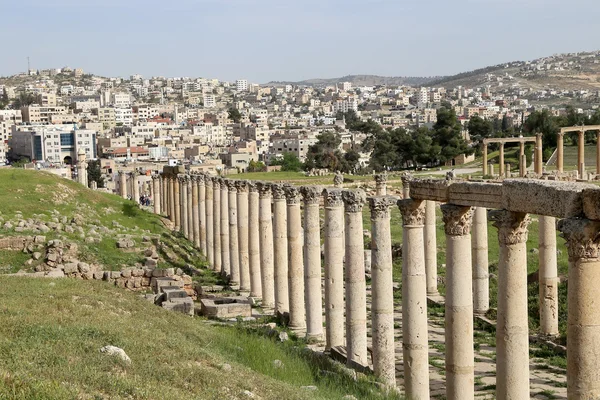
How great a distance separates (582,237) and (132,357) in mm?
6204

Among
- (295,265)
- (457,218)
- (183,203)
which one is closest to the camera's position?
(457,218)

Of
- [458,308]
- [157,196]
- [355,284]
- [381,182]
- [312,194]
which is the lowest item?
[157,196]

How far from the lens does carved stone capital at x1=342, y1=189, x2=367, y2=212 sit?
59.8ft

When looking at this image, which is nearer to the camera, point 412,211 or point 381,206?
point 412,211

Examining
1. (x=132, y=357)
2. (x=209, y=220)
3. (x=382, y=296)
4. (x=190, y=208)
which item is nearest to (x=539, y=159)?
(x=209, y=220)

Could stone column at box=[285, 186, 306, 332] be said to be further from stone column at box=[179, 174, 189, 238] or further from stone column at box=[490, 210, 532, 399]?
stone column at box=[179, 174, 189, 238]

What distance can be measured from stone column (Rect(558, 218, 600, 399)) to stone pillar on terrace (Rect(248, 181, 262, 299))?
18.0 meters

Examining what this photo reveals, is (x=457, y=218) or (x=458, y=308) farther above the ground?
(x=457, y=218)

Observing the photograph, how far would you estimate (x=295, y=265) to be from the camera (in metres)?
23.0

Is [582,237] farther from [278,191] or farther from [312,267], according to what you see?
[278,191]

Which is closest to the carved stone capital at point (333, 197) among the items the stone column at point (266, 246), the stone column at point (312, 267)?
the stone column at point (312, 267)

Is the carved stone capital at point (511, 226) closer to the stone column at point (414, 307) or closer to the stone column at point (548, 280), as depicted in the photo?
the stone column at point (414, 307)

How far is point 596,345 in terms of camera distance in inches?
418

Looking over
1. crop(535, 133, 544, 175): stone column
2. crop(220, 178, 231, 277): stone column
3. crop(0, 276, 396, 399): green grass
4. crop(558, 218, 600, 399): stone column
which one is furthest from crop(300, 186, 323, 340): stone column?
crop(535, 133, 544, 175): stone column
